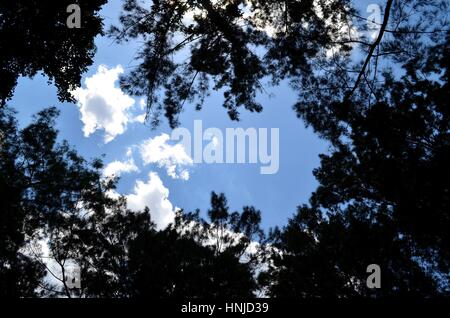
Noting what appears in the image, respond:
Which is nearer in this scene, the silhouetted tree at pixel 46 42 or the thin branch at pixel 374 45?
the thin branch at pixel 374 45

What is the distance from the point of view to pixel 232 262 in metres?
7.29

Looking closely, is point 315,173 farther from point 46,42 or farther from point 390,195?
point 46,42

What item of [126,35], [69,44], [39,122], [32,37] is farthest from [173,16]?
[39,122]

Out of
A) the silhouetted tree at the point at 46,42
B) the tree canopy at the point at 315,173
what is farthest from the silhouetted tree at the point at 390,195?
the silhouetted tree at the point at 46,42

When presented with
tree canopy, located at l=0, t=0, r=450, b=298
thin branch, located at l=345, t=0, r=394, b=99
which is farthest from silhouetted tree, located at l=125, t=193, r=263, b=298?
thin branch, located at l=345, t=0, r=394, b=99

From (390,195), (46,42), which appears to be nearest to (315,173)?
(390,195)

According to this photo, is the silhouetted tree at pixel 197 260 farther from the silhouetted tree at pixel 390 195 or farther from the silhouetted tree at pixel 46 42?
the silhouetted tree at pixel 46 42

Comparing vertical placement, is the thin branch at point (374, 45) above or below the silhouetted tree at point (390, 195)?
above

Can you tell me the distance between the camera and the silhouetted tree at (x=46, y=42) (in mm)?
6430

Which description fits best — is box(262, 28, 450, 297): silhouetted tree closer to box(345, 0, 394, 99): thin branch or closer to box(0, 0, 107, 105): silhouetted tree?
box(345, 0, 394, 99): thin branch

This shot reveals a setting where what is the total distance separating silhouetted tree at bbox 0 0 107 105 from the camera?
6.43 meters

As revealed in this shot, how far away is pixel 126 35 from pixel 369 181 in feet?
20.9

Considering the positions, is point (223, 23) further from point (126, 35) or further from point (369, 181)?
point (369, 181)

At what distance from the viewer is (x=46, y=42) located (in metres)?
6.90
